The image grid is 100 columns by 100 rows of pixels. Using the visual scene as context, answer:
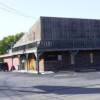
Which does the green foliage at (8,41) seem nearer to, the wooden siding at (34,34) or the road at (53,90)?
the wooden siding at (34,34)

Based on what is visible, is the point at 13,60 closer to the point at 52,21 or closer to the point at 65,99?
the point at 52,21

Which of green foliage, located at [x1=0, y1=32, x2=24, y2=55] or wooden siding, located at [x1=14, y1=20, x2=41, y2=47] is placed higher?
green foliage, located at [x1=0, y1=32, x2=24, y2=55]

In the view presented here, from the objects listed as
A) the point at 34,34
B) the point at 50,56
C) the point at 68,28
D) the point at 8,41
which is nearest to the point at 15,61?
the point at 34,34

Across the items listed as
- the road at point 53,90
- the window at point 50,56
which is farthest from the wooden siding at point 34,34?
the road at point 53,90

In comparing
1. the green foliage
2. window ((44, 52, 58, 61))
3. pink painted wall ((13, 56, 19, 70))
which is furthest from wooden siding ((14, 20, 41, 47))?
the green foliage

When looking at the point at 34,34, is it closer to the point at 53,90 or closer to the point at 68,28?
the point at 68,28

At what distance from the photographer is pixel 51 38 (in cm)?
3397

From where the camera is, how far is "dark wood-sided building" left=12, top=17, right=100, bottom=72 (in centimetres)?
3128

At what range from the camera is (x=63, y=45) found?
3131 centimetres

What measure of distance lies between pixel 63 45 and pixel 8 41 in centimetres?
6312

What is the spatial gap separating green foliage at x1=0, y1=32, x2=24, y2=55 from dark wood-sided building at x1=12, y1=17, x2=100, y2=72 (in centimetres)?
5239

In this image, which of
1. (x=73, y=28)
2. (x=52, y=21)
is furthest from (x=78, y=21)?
(x=52, y=21)

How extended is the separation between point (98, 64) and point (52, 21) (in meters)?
9.49

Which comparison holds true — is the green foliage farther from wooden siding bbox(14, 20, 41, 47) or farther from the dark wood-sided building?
the dark wood-sided building
